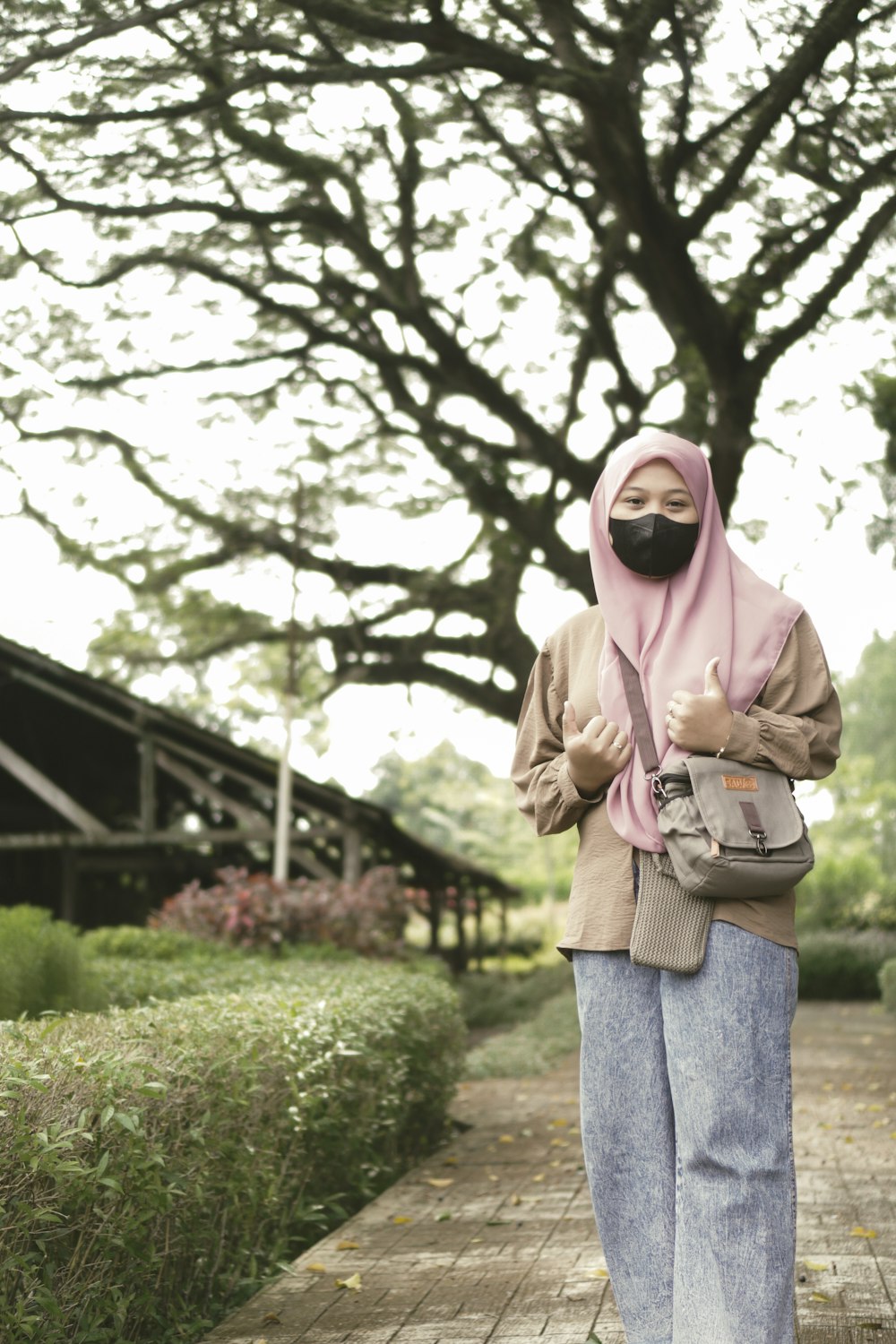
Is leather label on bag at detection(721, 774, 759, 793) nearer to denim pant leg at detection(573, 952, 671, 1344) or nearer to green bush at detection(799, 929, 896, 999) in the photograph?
denim pant leg at detection(573, 952, 671, 1344)

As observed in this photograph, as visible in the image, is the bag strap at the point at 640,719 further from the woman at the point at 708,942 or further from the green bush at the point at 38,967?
the green bush at the point at 38,967

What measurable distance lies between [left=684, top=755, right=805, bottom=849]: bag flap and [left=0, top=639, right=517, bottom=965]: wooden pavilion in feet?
48.4

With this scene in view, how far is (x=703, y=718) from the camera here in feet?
9.82

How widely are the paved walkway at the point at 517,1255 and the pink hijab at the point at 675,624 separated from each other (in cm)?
189

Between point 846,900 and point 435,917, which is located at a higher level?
point 846,900

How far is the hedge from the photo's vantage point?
3.31 meters

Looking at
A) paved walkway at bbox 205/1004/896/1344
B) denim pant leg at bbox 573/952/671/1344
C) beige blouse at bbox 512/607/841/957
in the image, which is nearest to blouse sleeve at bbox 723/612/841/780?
beige blouse at bbox 512/607/841/957

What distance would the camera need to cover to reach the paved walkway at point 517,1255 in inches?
164

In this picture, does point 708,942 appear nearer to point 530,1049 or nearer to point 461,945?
point 530,1049

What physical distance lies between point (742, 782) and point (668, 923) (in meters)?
0.33

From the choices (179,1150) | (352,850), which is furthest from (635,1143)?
(352,850)

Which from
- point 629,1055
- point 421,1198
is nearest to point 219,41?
point 421,1198

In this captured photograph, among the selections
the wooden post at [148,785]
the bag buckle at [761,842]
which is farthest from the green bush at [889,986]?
the bag buckle at [761,842]

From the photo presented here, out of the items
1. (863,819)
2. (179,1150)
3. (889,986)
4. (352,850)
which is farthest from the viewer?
(863,819)
